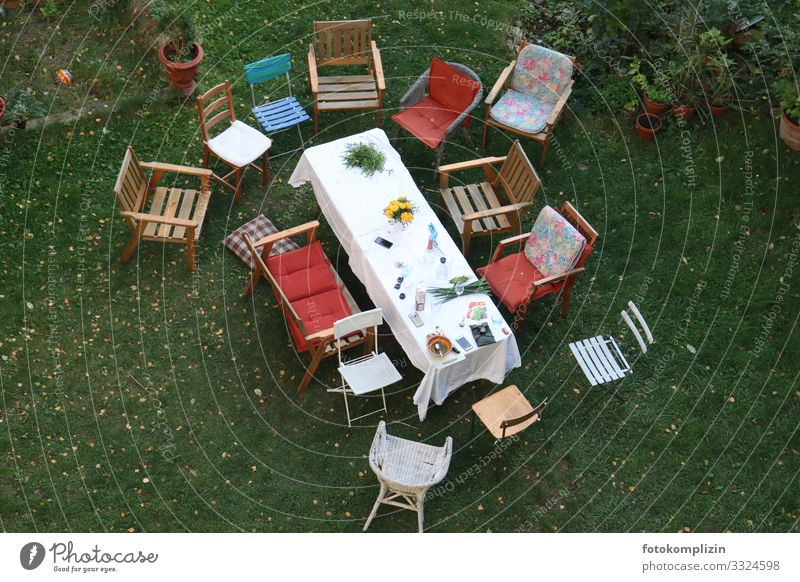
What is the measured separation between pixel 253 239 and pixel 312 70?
302 centimetres

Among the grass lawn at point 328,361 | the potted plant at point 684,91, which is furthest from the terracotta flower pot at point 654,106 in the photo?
the grass lawn at point 328,361

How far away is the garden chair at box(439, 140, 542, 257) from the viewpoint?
1226 cm

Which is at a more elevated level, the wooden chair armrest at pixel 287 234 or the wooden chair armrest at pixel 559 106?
the wooden chair armrest at pixel 559 106

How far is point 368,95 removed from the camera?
45.8 ft

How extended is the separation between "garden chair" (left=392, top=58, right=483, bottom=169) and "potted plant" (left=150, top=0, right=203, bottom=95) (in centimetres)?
340

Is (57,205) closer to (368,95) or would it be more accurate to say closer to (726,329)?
(368,95)

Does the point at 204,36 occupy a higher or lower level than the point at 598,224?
higher

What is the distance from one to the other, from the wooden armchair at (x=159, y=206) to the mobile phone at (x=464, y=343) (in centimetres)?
391

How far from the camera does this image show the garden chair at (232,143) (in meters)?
12.8

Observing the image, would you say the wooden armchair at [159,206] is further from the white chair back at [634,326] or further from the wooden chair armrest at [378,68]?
the white chair back at [634,326]

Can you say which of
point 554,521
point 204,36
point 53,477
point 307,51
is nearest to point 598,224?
point 554,521

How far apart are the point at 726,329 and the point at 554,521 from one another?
3860 millimetres

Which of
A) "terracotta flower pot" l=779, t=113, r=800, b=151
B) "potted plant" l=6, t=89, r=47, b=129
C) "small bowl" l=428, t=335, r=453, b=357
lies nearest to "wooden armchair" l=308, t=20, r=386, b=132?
"potted plant" l=6, t=89, r=47, b=129
